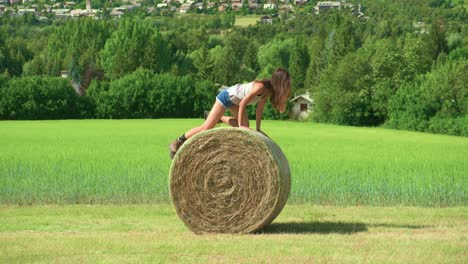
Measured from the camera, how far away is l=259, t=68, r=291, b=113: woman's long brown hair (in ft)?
44.4

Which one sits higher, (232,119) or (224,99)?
(224,99)

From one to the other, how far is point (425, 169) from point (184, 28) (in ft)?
527

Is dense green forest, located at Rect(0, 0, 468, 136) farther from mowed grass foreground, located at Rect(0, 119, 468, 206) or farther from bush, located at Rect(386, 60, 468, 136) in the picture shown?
mowed grass foreground, located at Rect(0, 119, 468, 206)

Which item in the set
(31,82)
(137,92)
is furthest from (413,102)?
(31,82)

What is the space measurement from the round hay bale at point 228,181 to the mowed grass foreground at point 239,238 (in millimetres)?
316

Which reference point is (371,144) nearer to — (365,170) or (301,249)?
(365,170)

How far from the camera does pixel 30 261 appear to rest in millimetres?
11156

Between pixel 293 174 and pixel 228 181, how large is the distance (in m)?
8.78

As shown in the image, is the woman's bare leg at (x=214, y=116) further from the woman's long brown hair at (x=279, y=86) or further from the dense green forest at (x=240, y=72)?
→ the dense green forest at (x=240, y=72)

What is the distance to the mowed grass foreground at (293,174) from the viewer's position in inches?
708

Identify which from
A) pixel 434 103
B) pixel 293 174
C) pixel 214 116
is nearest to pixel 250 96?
pixel 214 116

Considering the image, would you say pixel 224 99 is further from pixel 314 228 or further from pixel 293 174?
pixel 293 174

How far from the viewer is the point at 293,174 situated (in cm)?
2197

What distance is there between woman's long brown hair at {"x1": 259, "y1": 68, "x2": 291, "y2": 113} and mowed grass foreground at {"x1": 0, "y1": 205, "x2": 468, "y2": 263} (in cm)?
185
